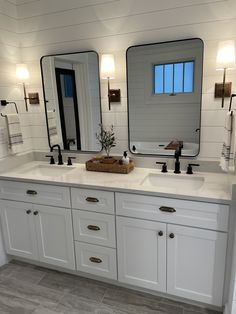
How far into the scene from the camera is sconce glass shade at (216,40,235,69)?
171 cm

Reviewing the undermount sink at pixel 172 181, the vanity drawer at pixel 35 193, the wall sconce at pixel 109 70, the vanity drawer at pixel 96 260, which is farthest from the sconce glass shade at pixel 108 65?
→ the vanity drawer at pixel 96 260

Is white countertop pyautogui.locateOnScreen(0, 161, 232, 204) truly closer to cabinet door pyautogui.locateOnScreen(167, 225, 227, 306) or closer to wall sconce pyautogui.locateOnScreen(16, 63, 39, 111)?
cabinet door pyautogui.locateOnScreen(167, 225, 227, 306)

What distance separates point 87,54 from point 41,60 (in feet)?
1.68

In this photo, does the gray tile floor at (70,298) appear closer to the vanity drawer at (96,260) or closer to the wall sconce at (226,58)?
the vanity drawer at (96,260)

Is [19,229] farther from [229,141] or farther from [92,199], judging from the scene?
[229,141]

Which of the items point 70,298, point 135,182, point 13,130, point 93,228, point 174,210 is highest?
point 13,130

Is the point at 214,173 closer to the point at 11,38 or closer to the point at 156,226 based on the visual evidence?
the point at 156,226

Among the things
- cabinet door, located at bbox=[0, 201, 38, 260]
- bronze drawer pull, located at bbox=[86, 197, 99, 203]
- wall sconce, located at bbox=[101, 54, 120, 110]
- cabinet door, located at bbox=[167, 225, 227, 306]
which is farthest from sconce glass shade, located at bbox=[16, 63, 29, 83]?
cabinet door, located at bbox=[167, 225, 227, 306]

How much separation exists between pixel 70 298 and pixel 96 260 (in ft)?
1.17

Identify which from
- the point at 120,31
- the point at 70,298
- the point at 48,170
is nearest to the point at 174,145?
the point at 120,31

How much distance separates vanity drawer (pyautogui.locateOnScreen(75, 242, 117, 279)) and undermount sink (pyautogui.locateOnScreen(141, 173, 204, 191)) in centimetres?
64

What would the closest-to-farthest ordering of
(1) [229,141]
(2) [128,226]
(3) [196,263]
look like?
(1) [229,141]
(3) [196,263]
(2) [128,226]

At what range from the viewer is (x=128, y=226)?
1825mm

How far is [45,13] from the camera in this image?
2.26 metres
